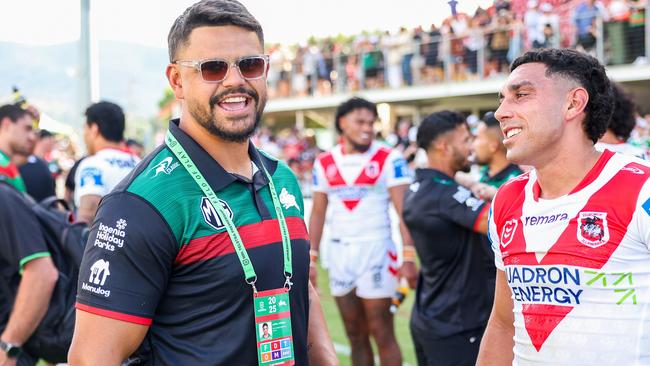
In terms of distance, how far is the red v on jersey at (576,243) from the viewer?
8.94 ft

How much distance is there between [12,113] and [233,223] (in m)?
4.48

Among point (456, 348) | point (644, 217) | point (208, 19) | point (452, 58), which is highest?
point (452, 58)

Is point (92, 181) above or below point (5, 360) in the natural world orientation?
above

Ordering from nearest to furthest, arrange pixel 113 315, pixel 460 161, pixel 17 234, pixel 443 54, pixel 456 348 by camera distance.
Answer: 1. pixel 113 315
2. pixel 17 234
3. pixel 456 348
4. pixel 460 161
5. pixel 443 54

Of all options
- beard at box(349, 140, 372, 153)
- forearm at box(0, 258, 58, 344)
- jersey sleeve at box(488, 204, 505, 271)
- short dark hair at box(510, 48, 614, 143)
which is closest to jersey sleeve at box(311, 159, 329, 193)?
beard at box(349, 140, 372, 153)

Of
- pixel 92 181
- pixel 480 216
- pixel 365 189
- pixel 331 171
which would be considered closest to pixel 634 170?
pixel 480 216

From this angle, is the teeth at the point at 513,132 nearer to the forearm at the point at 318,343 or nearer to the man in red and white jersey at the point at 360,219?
the forearm at the point at 318,343

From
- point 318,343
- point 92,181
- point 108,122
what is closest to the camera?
point 318,343

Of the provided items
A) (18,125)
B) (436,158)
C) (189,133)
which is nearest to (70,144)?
(18,125)

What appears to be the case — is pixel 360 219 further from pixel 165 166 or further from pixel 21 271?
pixel 165 166

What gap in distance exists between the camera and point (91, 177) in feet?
20.9

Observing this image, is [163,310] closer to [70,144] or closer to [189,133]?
[189,133]

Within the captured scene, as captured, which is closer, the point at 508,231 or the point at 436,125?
the point at 508,231

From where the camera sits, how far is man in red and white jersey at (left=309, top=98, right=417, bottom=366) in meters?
7.19
